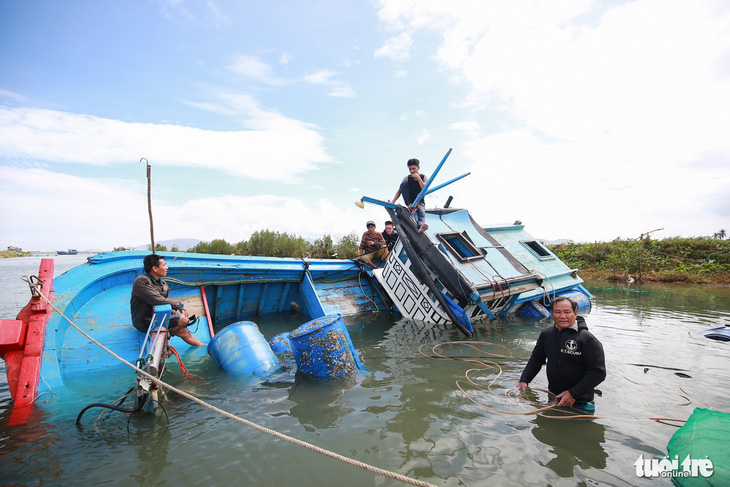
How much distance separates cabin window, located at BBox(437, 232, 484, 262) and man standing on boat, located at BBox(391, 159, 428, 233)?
60 cm

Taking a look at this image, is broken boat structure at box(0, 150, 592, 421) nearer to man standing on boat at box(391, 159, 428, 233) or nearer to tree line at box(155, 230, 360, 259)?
man standing on boat at box(391, 159, 428, 233)

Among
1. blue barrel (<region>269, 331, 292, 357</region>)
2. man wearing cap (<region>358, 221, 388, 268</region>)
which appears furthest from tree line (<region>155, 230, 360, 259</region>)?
blue barrel (<region>269, 331, 292, 357</region>)

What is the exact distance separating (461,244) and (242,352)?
5532mm

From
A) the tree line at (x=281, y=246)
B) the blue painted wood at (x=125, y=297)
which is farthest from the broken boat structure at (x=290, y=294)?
the tree line at (x=281, y=246)

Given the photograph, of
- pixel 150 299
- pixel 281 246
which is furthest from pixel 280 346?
pixel 281 246

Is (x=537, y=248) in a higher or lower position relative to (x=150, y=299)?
higher

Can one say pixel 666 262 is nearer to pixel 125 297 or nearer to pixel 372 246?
pixel 372 246

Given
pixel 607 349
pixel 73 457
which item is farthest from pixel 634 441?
pixel 73 457

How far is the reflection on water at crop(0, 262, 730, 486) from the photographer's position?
258 cm

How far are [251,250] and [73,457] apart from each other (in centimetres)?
1959

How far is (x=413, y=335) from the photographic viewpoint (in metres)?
6.98

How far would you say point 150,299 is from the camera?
441cm

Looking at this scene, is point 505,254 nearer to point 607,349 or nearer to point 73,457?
point 607,349

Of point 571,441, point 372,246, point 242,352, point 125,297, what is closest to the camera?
point 571,441
